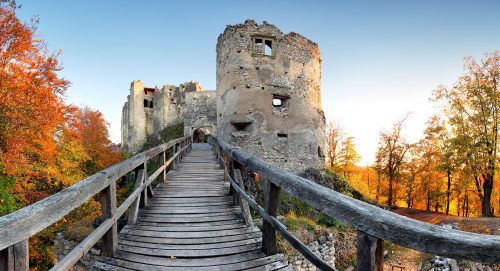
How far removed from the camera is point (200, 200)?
482 centimetres

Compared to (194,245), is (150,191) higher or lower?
higher

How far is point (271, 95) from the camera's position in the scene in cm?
1343

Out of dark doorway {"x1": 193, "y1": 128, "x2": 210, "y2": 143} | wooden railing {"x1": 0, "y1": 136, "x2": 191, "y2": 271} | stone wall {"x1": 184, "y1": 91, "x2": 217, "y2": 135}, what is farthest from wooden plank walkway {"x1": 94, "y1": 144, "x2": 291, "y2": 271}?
dark doorway {"x1": 193, "y1": 128, "x2": 210, "y2": 143}

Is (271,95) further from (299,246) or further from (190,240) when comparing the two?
(299,246)

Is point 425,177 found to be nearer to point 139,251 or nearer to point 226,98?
point 226,98

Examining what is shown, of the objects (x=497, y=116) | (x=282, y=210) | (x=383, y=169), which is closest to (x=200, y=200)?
(x=282, y=210)

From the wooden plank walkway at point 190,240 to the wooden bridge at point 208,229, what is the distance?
0.4 inches

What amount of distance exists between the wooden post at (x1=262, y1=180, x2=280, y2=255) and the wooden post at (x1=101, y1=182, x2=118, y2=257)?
1.64 metres

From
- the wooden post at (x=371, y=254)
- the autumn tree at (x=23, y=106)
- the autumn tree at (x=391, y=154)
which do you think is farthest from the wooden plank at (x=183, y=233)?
the autumn tree at (x=391, y=154)

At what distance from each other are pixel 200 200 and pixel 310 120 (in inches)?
426

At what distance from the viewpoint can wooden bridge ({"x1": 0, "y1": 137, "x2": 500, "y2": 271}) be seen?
118 cm

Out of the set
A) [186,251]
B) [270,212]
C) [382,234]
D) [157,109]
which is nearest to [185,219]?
[186,251]

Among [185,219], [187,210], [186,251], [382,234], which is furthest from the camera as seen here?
[187,210]

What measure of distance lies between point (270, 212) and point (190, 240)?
47.0 inches
